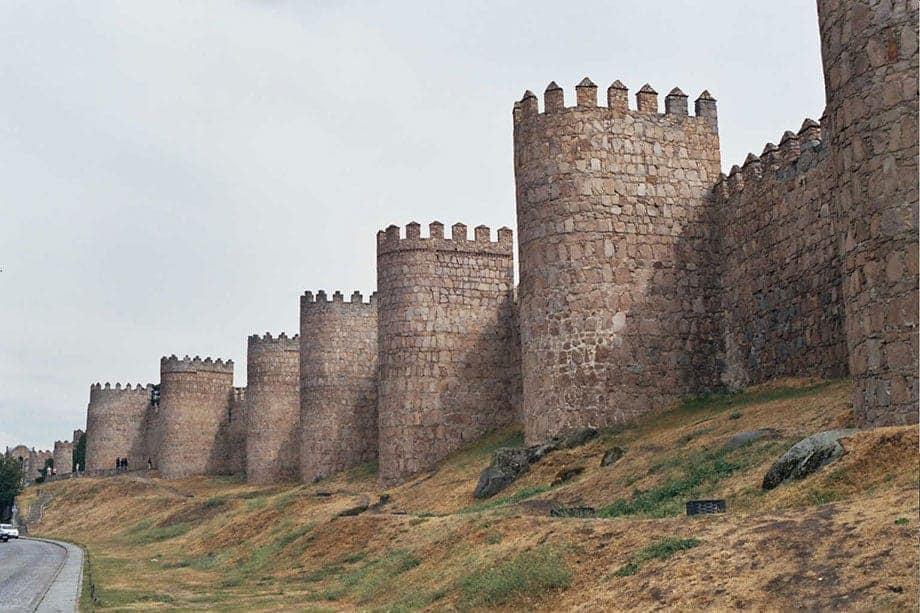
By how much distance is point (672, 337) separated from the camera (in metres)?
21.9

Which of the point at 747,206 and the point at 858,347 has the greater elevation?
the point at 747,206

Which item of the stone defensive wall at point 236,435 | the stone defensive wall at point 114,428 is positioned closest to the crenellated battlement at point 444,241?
the stone defensive wall at point 236,435

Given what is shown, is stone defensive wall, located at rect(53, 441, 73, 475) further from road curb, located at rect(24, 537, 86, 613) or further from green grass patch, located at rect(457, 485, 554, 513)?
green grass patch, located at rect(457, 485, 554, 513)

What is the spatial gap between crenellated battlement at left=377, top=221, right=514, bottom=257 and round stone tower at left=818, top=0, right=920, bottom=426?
746 inches

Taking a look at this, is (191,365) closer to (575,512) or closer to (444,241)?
(444,241)

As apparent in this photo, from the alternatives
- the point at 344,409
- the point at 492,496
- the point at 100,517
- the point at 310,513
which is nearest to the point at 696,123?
the point at 492,496

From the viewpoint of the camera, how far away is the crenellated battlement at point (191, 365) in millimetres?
58562

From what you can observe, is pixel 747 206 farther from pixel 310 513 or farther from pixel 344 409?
pixel 344 409

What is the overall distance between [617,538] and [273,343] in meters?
40.4

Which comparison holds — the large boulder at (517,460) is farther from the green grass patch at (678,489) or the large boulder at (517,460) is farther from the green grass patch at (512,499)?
the green grass patch at (678,489)

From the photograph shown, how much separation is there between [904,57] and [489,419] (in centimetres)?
1972

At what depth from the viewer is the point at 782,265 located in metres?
20.0

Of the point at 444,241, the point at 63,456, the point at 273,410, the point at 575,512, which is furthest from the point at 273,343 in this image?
the point at 63,456

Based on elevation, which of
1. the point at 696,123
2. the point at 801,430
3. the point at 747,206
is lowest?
the point at 801,430
